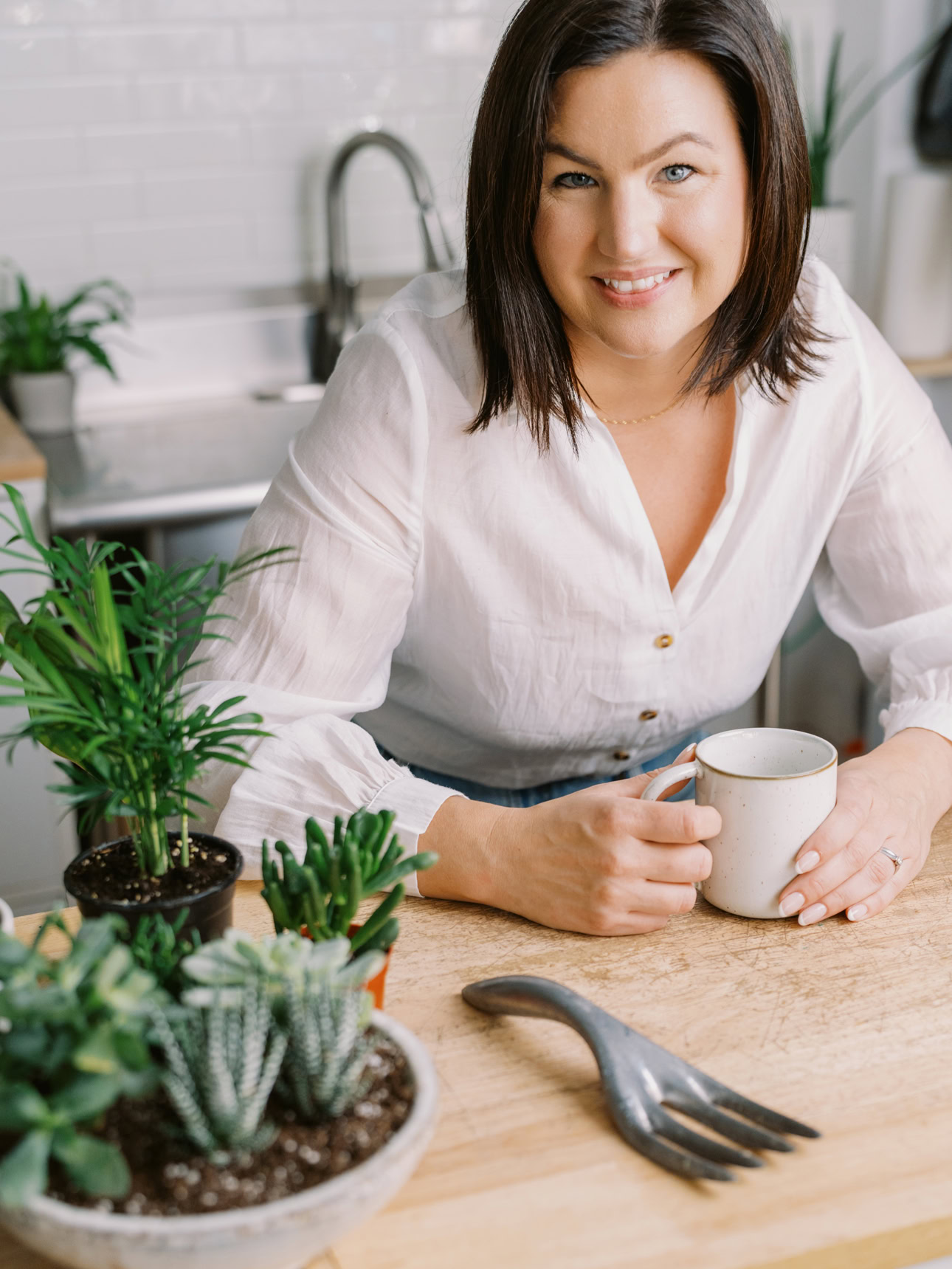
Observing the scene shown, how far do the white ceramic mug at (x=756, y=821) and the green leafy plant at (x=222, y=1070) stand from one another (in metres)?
0.45

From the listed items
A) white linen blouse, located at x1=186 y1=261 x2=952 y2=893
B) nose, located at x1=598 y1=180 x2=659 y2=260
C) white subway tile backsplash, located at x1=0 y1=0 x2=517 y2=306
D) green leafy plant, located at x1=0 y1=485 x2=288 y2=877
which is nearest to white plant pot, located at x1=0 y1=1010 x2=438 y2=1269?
green leafy plant, located at x1=0 y1=485 x2=288 y2=877

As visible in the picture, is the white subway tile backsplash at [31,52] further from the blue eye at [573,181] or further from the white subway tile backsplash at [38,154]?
the blue eye at [573,181]

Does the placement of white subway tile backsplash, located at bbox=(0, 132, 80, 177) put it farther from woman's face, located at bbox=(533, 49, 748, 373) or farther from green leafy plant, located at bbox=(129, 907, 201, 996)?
green leafy plant, located at bbox=(129, 907, 201, 996)

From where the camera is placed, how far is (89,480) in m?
2.27

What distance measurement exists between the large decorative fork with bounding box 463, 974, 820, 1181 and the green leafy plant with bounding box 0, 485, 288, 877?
0.25 meters

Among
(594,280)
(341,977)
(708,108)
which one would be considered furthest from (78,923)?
(708,108)

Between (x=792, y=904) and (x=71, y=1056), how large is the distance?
57cm

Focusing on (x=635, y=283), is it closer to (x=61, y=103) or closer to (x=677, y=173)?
(x=677, y=173)

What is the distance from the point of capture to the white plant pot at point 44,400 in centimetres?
255

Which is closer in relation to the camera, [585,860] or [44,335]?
[585,860]

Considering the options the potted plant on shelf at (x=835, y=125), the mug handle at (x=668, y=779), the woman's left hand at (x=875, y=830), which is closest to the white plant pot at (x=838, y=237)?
the potted plant on shelf at (x=835, y=125)

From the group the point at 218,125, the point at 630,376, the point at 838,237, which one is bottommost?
the point at 630,376

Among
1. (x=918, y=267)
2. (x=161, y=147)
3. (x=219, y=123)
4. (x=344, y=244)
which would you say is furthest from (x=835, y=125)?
(x=161, y=147)

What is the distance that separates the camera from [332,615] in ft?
4.04
